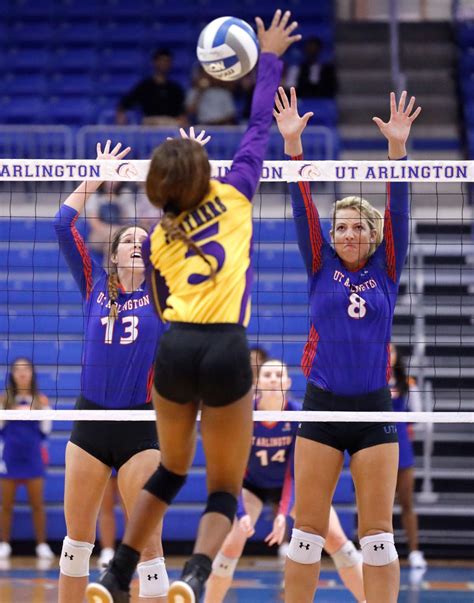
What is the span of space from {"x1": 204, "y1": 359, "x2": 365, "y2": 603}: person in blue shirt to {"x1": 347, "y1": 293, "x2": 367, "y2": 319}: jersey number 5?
6.03ft

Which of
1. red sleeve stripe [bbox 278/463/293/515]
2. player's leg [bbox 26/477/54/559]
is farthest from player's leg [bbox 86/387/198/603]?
player's leg [bbox 26/477/54/559]

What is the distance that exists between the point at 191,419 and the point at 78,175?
6.89 ft

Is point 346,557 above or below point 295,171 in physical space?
below

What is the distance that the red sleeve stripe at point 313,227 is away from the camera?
621 centimetres

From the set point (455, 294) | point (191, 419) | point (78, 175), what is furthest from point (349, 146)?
point (191, 419)

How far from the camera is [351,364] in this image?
19.9 feet

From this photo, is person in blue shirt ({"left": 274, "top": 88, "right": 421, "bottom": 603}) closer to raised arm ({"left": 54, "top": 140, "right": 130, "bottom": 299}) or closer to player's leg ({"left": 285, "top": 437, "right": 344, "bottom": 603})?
player's leg ({"left": 285, "top": 437, "right": 344, "bottom": 603})

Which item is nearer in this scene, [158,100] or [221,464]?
[221,464]

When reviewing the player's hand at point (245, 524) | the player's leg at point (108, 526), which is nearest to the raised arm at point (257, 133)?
the player's hand at point (245, 524)

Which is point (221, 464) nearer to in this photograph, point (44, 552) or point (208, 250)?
point (208, 250)

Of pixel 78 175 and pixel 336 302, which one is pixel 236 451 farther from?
pixel 78 175

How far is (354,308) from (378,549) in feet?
4.17

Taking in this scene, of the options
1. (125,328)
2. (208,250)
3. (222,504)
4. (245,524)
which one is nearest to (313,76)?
(245,524)

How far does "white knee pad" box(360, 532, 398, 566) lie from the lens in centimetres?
591
